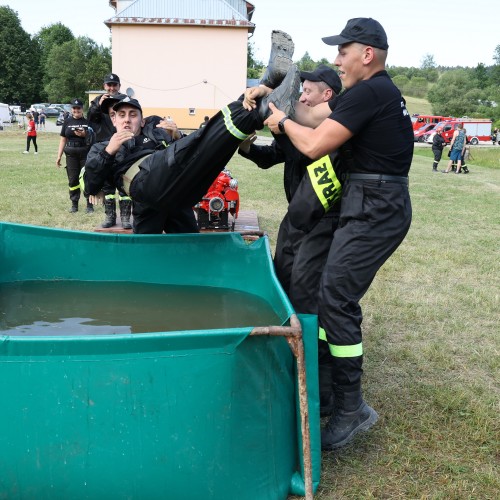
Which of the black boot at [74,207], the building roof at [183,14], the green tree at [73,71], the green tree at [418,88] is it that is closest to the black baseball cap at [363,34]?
the black boot at [74,207]

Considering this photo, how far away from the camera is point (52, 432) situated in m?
2.22

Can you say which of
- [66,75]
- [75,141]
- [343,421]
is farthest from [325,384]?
[66,75]

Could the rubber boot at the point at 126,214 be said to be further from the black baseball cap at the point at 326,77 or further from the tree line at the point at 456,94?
the tree line at the point at 456,94

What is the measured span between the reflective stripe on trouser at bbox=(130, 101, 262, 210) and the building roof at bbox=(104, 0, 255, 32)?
121 feet

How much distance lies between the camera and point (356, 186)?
2.99 meters

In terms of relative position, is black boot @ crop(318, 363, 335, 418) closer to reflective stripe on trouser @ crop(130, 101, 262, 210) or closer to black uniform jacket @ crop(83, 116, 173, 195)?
reflective stripe on trouser @ crop(130, 101, 262, 210)

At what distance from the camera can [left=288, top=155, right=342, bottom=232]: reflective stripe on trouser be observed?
3.10 m

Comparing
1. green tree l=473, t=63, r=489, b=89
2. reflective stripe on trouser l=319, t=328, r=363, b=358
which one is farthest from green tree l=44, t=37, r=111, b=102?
reflective stripe on trouser l=319, t=328, r=363, b=358

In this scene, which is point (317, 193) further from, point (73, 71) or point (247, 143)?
point (73, 71)

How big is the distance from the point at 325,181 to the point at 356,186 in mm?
180

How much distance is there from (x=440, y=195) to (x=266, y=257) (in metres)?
11.4

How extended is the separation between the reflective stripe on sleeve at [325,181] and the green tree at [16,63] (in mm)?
71461

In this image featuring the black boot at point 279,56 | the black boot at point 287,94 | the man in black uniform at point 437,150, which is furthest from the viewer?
the man in black uniform at point 437,150

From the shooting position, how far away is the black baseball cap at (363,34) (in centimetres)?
287
